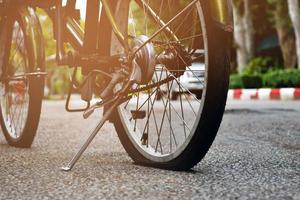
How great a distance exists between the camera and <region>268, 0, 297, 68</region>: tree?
24.8 m

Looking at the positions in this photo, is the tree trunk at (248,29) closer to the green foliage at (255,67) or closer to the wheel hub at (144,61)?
the green foliage at (255,67)

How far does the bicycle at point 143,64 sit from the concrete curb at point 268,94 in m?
11.7

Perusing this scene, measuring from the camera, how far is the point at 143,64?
10.4ft

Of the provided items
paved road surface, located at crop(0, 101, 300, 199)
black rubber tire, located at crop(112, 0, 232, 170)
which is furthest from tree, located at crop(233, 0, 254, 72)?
black rubber tire, located at crop(112, 0, 232, 170)

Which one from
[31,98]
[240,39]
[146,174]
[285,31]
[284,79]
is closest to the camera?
[146,174]

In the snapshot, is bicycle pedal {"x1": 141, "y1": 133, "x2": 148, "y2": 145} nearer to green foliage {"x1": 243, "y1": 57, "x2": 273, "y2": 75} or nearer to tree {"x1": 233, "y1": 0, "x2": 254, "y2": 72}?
green foliage {"x1": 243, "y1": 57, "x2": 273, "y2": 75}

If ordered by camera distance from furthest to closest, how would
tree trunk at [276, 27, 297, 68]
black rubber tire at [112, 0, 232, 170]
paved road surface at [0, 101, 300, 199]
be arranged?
tree trunk at [276, 27, 297, 68], black rubber tire at [112, 0, 232, 170], paved road surface at [0, 101, 300, 199]

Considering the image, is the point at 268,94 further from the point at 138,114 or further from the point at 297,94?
the point at 138,114

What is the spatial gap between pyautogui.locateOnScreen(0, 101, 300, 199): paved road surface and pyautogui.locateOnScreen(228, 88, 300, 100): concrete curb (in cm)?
1079

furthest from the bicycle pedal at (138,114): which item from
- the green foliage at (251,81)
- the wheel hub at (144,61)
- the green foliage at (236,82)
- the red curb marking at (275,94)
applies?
the green foliage at (236,82)

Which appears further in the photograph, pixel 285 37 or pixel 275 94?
pixel 285 37

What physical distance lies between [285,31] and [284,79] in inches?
333

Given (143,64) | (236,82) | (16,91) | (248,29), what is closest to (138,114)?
(143,64)

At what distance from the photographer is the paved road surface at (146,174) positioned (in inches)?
98.4
